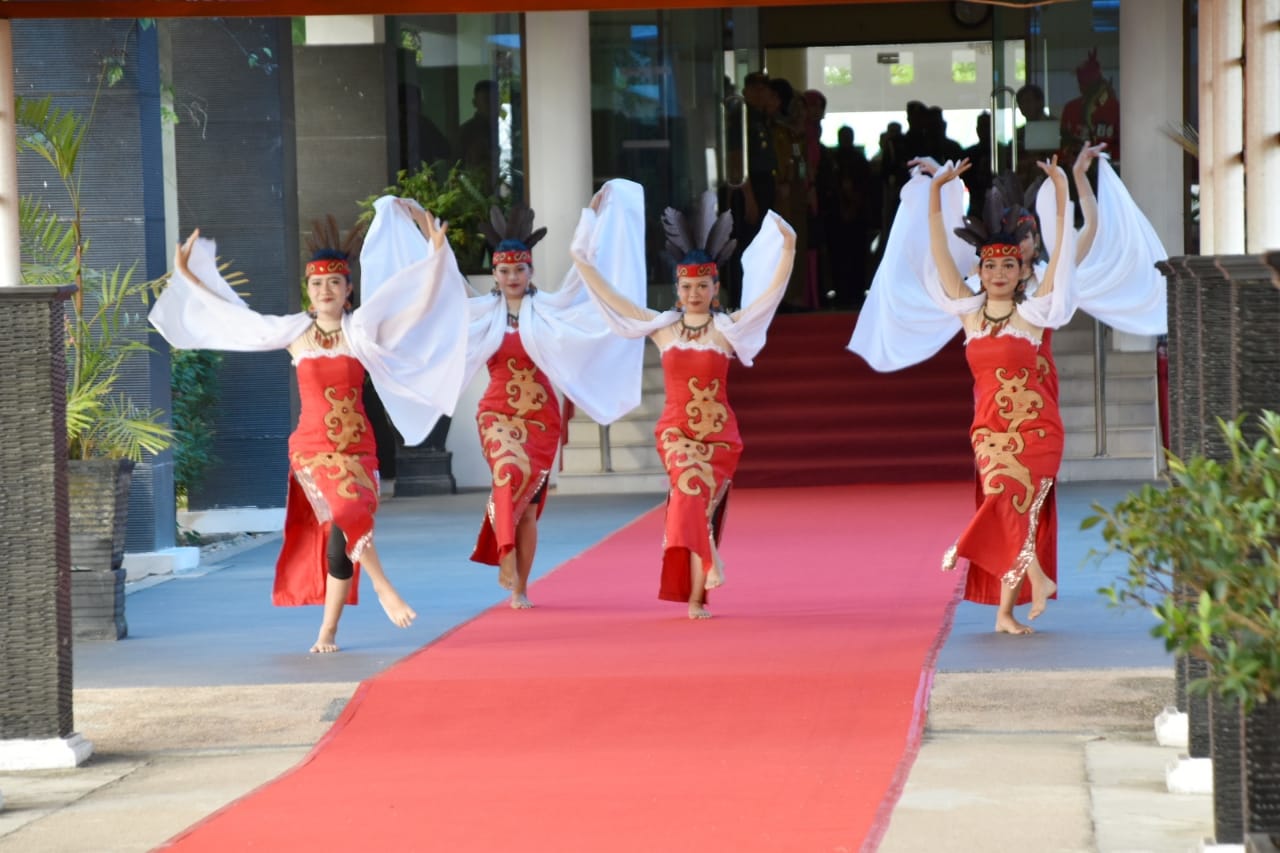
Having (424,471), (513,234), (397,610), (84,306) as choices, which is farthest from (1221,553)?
(424,471)

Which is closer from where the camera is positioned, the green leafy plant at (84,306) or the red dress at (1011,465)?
the red dress at (1011,465)

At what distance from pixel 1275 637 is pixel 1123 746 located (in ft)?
9.68

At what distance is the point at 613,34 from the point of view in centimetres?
1562

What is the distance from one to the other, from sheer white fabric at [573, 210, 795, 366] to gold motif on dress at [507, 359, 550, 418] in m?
0.47

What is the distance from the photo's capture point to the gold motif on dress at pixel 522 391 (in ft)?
28.8

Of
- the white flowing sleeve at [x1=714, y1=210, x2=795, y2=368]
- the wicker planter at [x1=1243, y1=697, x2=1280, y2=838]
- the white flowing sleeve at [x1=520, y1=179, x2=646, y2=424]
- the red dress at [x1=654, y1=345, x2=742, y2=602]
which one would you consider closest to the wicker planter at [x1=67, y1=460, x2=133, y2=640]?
the white flowing sleeve at [x1=520, y1=179, x2=646, y2=424]

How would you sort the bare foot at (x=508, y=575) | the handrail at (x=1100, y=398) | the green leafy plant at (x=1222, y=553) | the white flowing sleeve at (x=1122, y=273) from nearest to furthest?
the green leafy plant at (x=1222, y=553)
the white flowing sleeve at (x=1122, y=273)
the bare foot at (x=508, y=575)
the handrail at (x=1100, y=398)

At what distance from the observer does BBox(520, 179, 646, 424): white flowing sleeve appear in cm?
872

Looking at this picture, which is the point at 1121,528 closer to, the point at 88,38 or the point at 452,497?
the point at 88,38

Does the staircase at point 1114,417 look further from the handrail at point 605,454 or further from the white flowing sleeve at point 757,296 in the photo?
the white flowing sleeve at point 757,296

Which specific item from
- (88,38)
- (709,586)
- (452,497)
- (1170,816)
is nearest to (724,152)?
(452,497)

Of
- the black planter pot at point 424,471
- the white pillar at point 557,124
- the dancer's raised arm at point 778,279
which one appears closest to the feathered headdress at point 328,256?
the dancer's raised arm at point 778,279

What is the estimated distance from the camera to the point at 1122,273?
27.7 feet

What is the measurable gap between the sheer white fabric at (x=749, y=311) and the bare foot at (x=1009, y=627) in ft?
4.51
